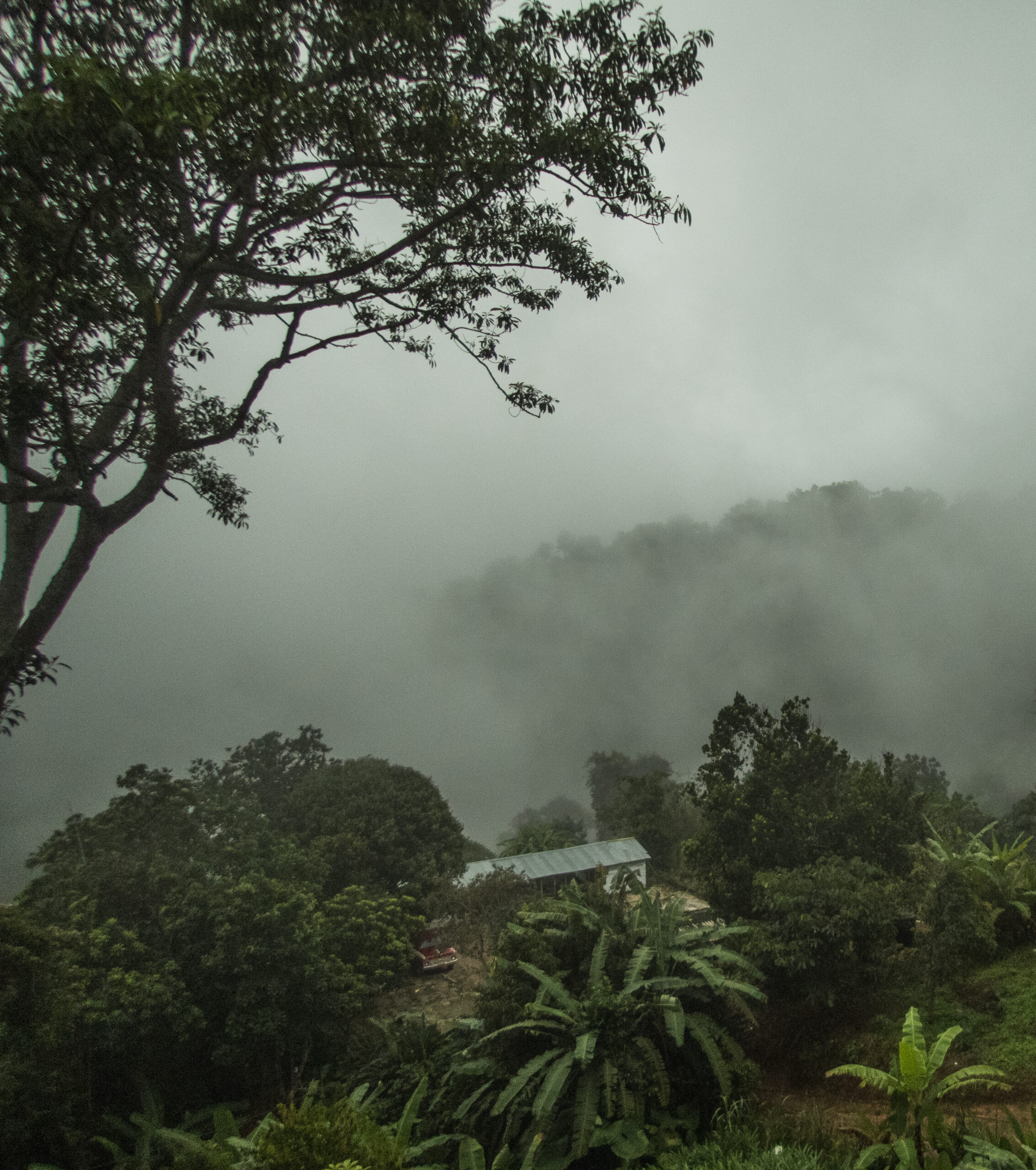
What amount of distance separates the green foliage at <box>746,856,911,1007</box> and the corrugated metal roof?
72.1 feet

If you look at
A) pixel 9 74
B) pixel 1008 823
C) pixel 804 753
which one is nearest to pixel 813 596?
pixel 1008 823

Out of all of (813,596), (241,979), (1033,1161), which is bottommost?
(241,979)

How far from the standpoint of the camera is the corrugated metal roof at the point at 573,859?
30.2 meters

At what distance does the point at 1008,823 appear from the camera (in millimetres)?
24109

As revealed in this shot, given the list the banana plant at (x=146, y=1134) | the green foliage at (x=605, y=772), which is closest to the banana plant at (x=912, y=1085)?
the banana plant at (x=146, y=1134)

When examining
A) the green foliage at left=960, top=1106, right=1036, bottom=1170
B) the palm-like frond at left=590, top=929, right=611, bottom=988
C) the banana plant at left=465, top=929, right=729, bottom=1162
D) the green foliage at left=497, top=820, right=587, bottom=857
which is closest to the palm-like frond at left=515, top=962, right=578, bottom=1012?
the banana plant at left=465, top=929, right=729, bottom=1162

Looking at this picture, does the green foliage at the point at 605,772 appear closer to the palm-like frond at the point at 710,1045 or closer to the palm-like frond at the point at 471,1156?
the palm-like frond at the point at 710,1045

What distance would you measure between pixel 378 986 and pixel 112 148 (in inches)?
529

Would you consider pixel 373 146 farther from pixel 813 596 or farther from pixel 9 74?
pixel 813 596

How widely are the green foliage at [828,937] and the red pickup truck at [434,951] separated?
12.3 m

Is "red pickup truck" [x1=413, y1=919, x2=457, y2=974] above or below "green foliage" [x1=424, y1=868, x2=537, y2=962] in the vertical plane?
below

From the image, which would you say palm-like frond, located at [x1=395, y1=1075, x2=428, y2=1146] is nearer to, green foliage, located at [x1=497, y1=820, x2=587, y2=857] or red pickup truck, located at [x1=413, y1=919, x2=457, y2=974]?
red pickup truck, located at [x1=413, y1=919, x2=457, y2=974]

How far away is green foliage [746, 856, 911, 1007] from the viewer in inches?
314

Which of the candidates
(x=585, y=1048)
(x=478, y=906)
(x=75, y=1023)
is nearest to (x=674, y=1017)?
(x=585, y=1048)
